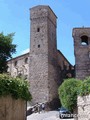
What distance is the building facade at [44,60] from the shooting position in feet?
147

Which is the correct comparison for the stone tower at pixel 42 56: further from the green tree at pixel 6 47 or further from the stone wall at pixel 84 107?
the stone wall at pixel 84 107

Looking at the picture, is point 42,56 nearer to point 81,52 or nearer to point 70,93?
point 81,52

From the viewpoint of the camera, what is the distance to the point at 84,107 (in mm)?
19797

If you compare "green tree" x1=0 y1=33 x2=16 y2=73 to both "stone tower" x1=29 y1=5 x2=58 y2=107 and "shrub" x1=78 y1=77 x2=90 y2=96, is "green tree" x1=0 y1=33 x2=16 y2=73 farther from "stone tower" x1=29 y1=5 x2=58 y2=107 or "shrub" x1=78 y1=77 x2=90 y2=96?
"shrub" x1=78 y1=77 x2=90 y2=96

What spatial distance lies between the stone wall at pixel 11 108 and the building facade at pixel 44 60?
3190 centimetres

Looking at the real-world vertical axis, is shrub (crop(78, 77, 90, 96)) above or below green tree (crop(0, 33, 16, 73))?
below

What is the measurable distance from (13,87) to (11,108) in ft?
2.55

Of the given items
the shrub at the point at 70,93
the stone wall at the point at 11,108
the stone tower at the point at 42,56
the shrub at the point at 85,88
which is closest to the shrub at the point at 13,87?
the stone wall at the point at 11,108

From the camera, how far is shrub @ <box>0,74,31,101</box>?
10.7 metres

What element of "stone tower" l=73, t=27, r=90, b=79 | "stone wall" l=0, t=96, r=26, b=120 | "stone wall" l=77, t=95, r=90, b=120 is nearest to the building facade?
"stone tower" l=73, t=27, r=90, b=79

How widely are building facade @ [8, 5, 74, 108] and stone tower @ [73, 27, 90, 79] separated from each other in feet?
12.9

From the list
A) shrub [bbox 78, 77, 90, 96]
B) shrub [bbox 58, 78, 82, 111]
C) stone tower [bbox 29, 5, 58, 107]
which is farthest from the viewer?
stone tower [bbox 29, 5, 58, 107]

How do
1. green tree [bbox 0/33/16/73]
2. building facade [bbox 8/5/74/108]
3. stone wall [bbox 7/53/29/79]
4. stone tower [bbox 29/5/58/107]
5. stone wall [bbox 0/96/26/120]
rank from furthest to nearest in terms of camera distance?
1. stone wall [bbox 7/53/29/79]
2. building facade [bbox 8/5/74/108]
3. stone tower [bbox 29/5/58/107]
4. green tree [bbox 0/33/16/73]
5. stone wall [bbox 0/96/26/120]

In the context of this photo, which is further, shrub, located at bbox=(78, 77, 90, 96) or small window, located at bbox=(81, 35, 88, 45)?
small window, located at bbox=(81, 35, 88, 45)
